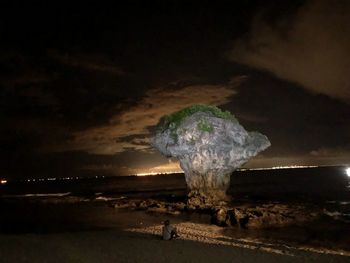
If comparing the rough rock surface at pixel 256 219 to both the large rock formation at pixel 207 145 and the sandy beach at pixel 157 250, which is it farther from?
the large rock formation at pixel 207 145

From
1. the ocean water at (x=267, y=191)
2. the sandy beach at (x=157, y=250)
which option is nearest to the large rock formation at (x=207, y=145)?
the ocean water at (x=267, y=191)

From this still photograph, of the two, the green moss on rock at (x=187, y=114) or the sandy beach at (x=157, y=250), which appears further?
the green moss on rock at (x=187, y=114)

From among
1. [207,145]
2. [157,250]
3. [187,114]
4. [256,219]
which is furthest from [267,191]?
[157,250]

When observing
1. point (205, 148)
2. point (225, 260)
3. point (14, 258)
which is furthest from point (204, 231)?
point (205, 148)

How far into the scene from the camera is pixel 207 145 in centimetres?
5069

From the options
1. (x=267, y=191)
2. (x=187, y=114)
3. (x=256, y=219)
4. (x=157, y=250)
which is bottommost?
(x=256, y=219)

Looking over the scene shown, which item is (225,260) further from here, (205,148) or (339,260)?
(205,148)

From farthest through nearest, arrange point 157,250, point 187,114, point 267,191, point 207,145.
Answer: point 267,191
point 187,114
point 207,145
point 157,250

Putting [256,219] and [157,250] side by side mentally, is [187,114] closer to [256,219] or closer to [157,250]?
[256,219]

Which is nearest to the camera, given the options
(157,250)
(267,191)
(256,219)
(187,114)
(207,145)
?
(157,250)

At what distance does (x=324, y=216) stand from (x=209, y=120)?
1850 centimetres

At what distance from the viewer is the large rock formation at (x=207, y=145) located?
50688 mm

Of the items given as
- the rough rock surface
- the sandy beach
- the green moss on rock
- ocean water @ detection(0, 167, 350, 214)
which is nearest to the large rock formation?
the green moss on rock

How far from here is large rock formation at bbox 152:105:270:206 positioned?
50.7 metres
